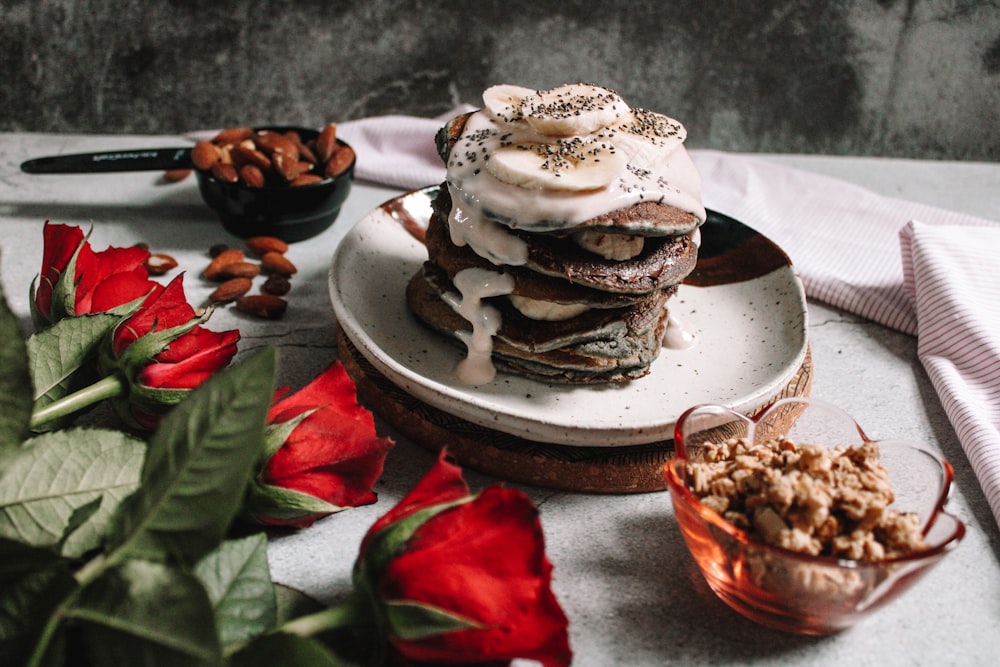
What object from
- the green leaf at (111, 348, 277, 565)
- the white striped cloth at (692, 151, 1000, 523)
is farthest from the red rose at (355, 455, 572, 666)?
the white striped cloth at (692, 151, 1000, 523)

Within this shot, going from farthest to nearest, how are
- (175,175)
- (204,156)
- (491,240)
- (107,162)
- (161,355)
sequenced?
(175,175) → (107,162) → (204,156) → (491,240) → (161,355)

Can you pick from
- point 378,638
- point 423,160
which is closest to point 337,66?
point 423,160

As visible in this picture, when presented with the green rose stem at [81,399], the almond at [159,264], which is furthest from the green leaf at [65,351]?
the almond at [159,264]

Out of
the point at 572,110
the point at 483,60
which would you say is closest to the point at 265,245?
the point at 572,110

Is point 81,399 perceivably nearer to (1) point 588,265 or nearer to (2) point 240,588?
(2) point 240,588

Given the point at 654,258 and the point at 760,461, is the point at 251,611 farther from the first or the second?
the point at 654,258

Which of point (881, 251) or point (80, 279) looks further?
point (881, 251)

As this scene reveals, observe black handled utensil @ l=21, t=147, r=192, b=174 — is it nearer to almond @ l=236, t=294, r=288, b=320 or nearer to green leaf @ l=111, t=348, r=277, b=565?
almond @ l=236, t=294, r=288, b=320
